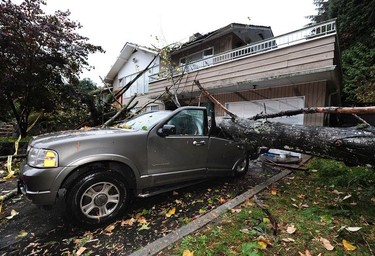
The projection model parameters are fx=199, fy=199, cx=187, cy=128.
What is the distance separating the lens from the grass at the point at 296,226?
2.24m

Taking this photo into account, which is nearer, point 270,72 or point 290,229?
point 290,229

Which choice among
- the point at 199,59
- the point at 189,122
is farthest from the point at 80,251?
the point at 199,59

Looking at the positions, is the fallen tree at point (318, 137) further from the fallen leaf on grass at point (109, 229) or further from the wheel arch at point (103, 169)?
the fallen leaf on grass at point (109, 229)

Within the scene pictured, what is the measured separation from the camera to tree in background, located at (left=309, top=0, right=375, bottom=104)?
1262 centimetres

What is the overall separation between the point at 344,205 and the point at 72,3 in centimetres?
1132

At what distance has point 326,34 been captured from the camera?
6172 mm

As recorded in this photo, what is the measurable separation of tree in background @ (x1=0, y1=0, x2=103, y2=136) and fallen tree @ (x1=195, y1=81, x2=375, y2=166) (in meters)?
7.15

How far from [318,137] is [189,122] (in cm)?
215

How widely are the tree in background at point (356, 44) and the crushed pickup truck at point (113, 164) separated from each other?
12321mm

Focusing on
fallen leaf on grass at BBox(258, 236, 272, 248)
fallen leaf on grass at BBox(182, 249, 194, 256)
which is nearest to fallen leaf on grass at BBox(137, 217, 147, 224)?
fallen leaf on grass at BBox(182, 249, 194, 256)

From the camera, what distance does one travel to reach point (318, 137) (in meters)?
3.01

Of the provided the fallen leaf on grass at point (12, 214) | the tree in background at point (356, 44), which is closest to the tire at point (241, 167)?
the fallen leaf on grass at point (12, 214)

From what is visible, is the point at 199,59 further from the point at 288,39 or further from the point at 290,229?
the point at 290,229

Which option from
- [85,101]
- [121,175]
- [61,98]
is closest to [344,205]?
[121,175]
